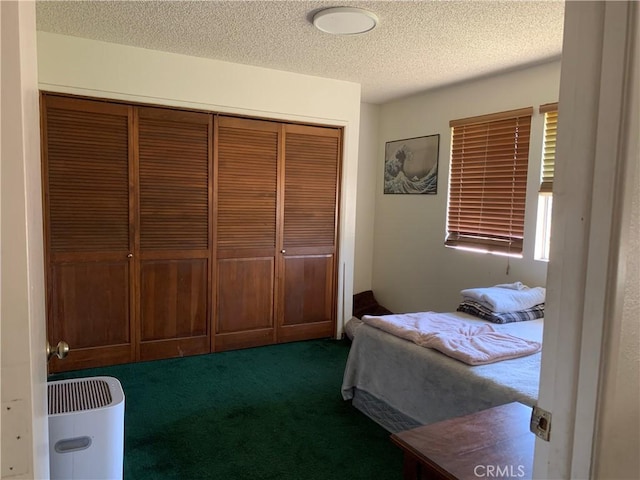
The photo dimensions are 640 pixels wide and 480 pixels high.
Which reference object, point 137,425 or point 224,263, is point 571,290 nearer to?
point 137,425

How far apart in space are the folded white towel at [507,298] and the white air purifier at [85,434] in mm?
2323

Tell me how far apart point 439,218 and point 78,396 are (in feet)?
11.6

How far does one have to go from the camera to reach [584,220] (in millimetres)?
720

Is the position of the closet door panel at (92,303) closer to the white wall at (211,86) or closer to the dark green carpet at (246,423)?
the dark green carpet at (246,423)

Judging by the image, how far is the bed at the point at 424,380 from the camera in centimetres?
214

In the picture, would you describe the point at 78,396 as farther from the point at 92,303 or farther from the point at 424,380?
the point at 92,303

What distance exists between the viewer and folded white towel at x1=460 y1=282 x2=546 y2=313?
308 cm

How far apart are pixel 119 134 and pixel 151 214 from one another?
2.03 feet

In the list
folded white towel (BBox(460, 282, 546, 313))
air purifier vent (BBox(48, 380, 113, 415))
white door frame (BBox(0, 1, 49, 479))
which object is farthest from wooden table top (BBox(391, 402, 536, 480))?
folded white towel (BBox(460, 282, 546, 313))

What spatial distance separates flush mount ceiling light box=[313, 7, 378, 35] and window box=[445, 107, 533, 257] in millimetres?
1587

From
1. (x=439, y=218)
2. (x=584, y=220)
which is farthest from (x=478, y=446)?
(x=439, y=218)

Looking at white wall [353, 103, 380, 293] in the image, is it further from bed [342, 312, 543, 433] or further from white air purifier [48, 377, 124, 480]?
white air purifier [48, 377, 124, 480]

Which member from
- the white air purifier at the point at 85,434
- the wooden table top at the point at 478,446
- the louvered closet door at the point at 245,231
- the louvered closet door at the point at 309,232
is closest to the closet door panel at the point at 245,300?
the louvered closet door at the point at 245,231

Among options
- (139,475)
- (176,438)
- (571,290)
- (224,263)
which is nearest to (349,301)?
(224,263)
